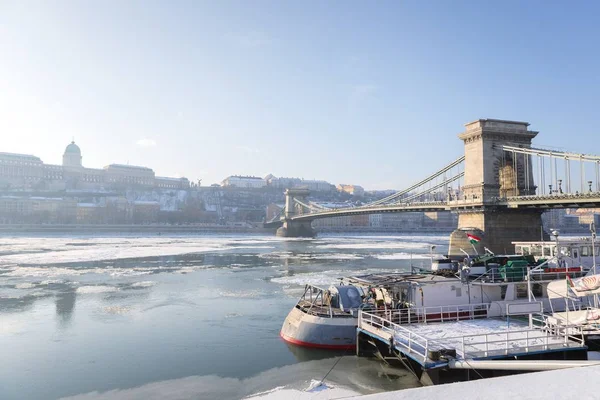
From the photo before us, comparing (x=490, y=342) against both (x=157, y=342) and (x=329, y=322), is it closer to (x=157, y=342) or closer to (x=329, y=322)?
(x=329, y=322)

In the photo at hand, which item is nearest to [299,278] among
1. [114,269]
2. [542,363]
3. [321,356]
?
[114,269]

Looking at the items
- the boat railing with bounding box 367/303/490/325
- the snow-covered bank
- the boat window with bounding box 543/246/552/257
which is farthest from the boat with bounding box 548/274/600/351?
the snow-covered bank

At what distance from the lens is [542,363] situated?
32.3ft

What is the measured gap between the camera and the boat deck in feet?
38.9

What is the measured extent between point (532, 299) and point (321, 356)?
7.53m

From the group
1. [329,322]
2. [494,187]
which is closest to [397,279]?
[329,322]

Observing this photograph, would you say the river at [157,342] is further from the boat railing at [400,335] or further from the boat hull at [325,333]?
the boat railing at [400,335]

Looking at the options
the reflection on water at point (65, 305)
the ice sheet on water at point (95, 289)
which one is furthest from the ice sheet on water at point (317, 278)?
the reflection on water at point (65, 305)

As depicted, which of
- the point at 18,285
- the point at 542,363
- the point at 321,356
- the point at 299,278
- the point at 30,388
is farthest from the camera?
the point at 299,278

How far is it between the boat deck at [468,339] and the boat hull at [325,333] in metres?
0.82

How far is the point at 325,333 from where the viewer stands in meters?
16.1

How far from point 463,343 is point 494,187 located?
1330 inches

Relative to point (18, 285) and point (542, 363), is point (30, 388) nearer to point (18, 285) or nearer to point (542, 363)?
point (542, 363)

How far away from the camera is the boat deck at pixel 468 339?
38.9ft
